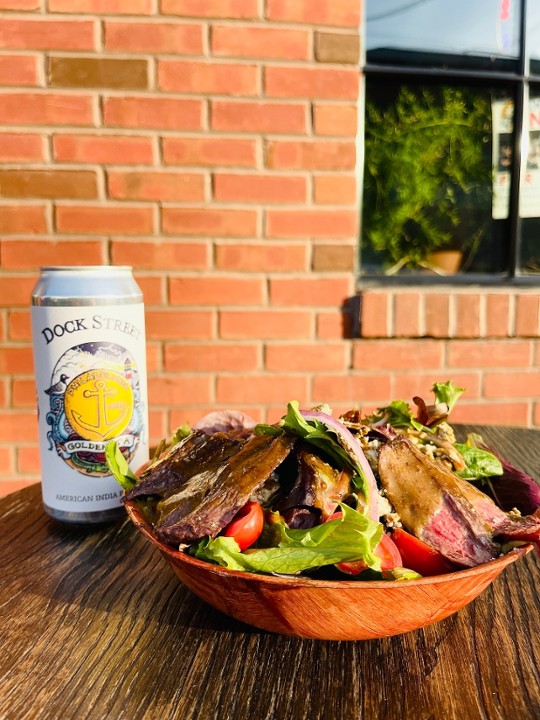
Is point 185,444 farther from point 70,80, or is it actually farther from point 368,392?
point 70,80

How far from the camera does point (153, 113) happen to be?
159cm

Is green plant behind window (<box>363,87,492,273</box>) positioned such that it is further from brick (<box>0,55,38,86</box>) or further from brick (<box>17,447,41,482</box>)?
brick (<box>17,447,41,482</box>)

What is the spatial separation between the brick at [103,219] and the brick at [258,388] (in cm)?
46

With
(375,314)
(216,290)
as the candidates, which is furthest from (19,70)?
(375,314)

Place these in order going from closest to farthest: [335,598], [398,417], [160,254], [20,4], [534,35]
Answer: [335,598] → [398,417] → [20,4] → [160,254] → [534,35]

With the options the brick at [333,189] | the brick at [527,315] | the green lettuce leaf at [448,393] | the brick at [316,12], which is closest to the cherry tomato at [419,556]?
the green lettuce leaf at [448,393]

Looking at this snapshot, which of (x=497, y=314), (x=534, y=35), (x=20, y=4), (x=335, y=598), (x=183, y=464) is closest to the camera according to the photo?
(x=335, y=598)

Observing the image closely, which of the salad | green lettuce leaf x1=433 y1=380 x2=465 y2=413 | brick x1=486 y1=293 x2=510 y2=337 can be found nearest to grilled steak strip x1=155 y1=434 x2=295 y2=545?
the salad

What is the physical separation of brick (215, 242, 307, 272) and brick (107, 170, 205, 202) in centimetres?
17

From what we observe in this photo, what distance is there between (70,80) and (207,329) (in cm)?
73

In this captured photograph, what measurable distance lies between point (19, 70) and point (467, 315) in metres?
1.36

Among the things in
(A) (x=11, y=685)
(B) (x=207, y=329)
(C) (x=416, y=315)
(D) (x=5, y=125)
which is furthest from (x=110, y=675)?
(D) (x=5, y=125)

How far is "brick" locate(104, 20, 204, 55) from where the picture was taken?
1.55 metres

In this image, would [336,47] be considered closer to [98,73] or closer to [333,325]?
[98,73]
